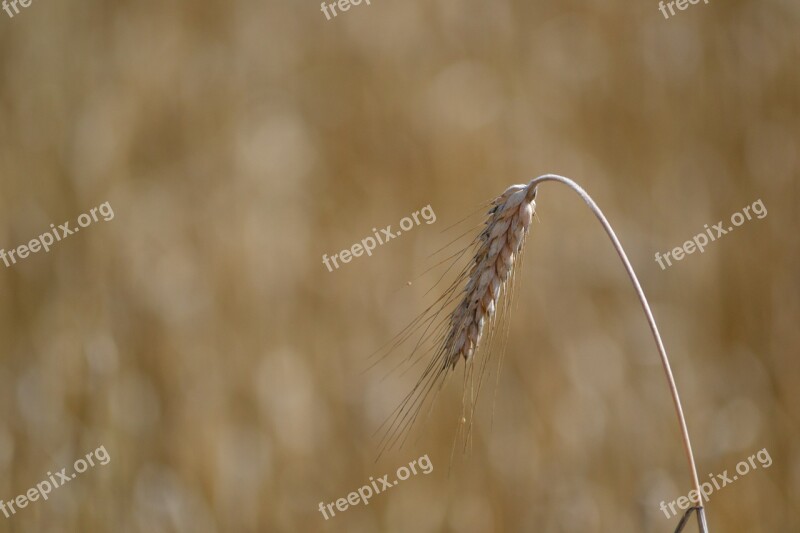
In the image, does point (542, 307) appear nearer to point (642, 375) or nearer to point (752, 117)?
point (642, 375)

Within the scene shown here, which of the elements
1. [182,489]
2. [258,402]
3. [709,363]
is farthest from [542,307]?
[182,489]

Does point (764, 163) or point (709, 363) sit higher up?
point (764, 163)

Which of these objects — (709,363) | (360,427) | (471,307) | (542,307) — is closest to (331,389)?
(360,427)

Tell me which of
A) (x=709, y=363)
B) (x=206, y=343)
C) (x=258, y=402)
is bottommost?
(x=709, y=363)

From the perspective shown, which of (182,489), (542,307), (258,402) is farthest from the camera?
(542,307)

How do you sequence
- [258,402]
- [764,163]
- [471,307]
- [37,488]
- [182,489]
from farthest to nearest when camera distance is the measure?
[764,163]
[258,402]
[182,489]
[37,488]
[471,307]

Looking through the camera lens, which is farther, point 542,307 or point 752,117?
point 752,117
